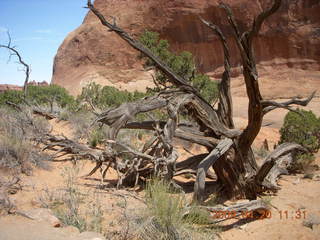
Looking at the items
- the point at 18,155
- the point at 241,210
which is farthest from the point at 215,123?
the point at 18,155

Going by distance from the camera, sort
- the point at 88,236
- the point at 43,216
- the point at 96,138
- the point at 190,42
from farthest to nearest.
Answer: the point at 190,42
the point at 96,138
the point at 43,216
the point at 88,236

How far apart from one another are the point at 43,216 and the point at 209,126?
2.84 metres

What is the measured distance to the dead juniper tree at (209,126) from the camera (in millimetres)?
4152

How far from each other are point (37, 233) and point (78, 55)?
34732 millimetres

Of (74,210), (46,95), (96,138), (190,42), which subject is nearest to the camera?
(74,210)

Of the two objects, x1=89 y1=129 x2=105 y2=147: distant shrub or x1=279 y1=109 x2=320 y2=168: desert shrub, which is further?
x1=89 y1=129 x2=105 y2=147: distant shrub

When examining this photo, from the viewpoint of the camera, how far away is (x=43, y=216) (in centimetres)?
307

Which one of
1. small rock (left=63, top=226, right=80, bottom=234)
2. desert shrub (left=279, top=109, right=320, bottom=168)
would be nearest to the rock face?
desert shrub (left=279, top=109, right=320, bottom=168)

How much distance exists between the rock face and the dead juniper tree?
22320 millimetres

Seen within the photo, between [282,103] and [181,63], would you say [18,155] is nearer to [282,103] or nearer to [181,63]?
[282,103]

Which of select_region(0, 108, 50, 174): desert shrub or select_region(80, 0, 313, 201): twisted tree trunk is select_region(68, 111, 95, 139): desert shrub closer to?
select_region(0, 108, 50, 174): desert shrub

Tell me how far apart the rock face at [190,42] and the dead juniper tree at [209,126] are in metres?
22.3

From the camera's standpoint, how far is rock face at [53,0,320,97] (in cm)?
2614

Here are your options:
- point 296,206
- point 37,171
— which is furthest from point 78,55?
point 296,206
